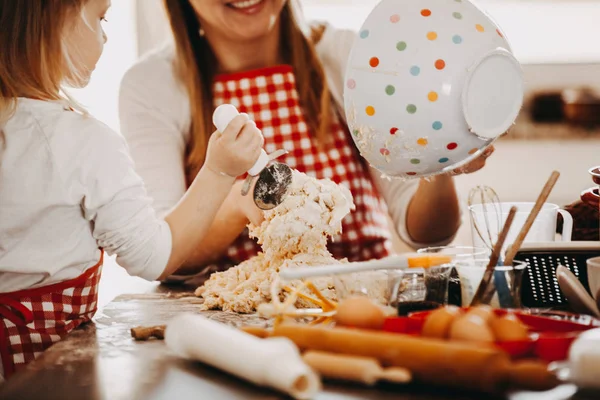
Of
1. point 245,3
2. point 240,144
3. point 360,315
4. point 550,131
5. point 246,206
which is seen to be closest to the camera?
point 360,315

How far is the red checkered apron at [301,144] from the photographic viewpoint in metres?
1.76

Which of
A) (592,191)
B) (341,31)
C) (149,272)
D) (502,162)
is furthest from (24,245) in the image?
(502,162)

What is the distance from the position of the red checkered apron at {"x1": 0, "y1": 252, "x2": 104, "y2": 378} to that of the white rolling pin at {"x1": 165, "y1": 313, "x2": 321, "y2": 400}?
364 mm

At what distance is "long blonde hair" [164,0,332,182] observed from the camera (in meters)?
1.74

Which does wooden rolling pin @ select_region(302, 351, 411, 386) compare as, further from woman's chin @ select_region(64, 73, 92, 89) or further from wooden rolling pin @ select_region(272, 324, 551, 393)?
woman's chin @ select_region(64, 73, 92, 89)

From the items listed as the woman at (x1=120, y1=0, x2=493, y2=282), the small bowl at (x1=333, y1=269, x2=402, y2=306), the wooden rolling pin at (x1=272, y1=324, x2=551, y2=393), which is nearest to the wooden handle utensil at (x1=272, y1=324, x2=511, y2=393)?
the wooden rolling pin at (x1=272, y1=324, x2=551, y2=393)

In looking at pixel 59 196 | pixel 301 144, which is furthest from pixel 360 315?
pixel 301 144

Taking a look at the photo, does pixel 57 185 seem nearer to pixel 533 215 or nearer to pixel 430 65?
pixel 430 65

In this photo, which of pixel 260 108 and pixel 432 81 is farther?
pixel 260 108

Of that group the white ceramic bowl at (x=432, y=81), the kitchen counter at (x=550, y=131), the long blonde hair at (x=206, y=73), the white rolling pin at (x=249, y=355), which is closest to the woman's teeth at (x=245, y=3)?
the long blonde hair at (x=206, y=73)

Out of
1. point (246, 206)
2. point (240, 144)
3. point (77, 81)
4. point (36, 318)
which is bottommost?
point (36, 318)

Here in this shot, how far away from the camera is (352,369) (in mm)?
725

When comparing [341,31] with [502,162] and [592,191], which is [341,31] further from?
[502,162]

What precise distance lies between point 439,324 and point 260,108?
1.09 metres
